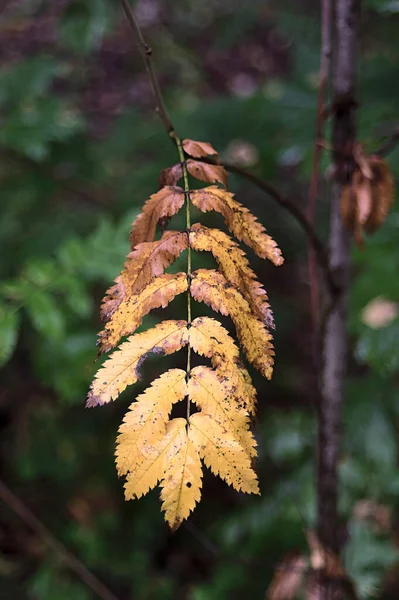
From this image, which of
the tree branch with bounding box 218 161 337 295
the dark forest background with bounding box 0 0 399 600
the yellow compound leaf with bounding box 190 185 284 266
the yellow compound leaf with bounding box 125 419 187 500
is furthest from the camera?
the dark forest background with bounding box 0 0 399 600

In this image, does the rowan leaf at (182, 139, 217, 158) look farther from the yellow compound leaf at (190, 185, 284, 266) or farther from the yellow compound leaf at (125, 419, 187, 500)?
the yellow compound leaf at (125, 419, 187, 500)

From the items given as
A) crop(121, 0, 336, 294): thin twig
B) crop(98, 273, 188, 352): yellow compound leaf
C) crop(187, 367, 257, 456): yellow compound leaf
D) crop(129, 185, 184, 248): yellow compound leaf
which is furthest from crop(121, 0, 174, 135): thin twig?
crop(187, 367, 257, 456): yellow compound leaf

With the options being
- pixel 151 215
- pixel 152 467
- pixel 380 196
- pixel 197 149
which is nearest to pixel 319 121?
pixel 380 196

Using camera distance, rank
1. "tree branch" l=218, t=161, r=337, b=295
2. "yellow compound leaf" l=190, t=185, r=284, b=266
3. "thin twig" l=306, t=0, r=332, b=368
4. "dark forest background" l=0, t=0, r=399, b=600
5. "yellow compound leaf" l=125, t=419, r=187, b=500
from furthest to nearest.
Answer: "dark forest background" l=0, t=0, r=399, b=600
"thin twig" l=306, t=0, r=332, b=368
"tree branch" l=218, t=161, r=337, b=295
"yellow compound leaf" l=190, t=185, r=284, b=266
"yellow compound leaf" l=125, t=419, r=187, b=500

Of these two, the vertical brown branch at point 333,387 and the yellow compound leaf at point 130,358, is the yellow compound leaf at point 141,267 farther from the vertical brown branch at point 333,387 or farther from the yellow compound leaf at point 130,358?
the vertical brown branch at point 333,387

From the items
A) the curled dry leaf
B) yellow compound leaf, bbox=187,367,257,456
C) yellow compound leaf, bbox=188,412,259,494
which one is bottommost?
yellow compound leaf, bbox=188,412,259,494

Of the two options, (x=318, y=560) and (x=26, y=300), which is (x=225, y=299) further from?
(x=26, y=300)

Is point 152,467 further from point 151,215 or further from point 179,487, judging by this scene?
point 151,215
